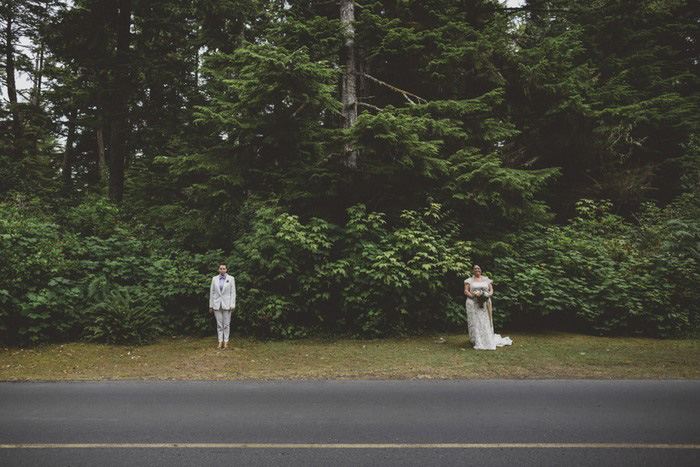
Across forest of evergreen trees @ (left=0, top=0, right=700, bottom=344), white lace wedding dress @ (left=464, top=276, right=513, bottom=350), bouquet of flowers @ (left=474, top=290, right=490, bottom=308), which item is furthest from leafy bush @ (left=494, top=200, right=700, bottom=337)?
bouquet of flowers @ (left=474, top=290, right=490, bottom=308)

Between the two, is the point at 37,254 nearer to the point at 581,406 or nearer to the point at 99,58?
the point at 99,58

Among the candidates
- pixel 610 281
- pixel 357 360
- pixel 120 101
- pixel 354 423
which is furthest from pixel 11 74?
pixel 610 281

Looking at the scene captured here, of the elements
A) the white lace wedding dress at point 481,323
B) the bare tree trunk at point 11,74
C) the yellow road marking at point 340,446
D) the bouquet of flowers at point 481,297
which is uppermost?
the bare tree trunk at point 11,74

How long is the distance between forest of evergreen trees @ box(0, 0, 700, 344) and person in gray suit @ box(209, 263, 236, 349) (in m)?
0.89

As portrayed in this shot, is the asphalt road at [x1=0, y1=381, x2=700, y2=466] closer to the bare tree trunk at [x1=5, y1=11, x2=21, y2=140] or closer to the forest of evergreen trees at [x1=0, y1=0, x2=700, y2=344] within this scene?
the forest of evergreen trees at [x1=0, y1=0, x2=700, y2=344]

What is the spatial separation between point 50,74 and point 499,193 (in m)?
31.1

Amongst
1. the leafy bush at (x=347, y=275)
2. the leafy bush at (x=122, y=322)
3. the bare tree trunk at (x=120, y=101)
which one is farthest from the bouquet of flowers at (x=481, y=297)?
the bare tree trunk at (x=120, y=101)

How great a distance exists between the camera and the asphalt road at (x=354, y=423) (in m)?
4.68

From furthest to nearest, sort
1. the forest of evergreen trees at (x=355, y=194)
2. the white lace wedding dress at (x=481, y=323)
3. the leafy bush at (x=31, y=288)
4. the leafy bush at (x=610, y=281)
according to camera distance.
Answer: the leafy bush at (x=610, y=281) → the forest of evergreen trees at (x=355, y=194) → the white lace wedding dress at (x=481, y=323) → the leafy bush at (x=31, y=288)

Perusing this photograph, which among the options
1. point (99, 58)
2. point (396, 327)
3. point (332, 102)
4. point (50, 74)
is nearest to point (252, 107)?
point (332, 102)

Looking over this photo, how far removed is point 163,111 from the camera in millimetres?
18125

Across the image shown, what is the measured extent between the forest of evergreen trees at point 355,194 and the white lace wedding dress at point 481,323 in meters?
1.14

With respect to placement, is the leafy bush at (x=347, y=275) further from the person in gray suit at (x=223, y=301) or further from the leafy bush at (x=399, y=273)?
the person in gray suit at (x=223, y=301)

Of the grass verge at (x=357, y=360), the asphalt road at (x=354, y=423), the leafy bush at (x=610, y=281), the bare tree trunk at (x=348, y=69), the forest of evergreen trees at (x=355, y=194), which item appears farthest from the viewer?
the bare tree trunk at (x=348, y=69)
